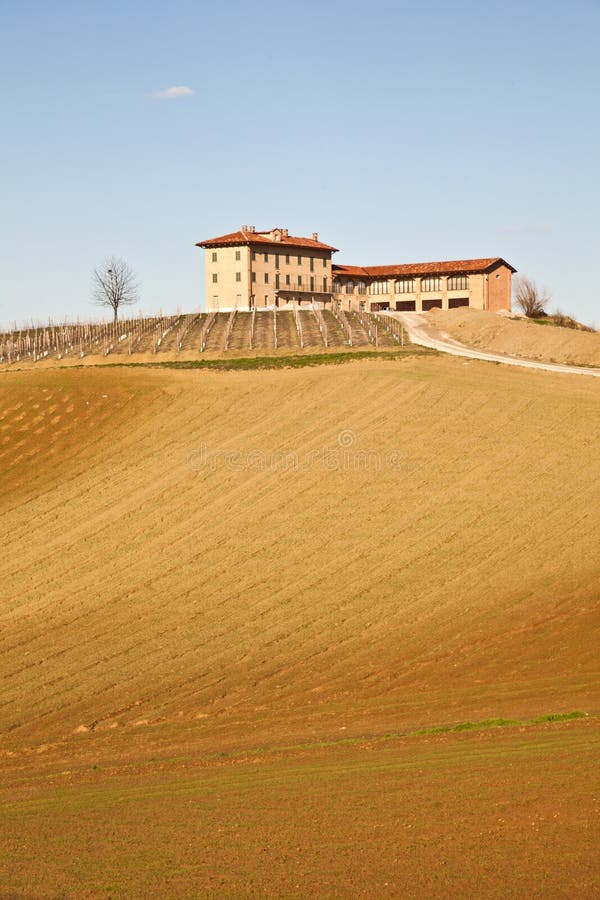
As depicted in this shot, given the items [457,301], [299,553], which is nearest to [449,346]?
[299,553]

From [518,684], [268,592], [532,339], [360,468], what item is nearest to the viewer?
[518,684]

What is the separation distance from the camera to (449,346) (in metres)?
81.1

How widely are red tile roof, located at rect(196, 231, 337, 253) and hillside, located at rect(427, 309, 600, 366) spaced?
119ft

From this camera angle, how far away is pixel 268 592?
107ft

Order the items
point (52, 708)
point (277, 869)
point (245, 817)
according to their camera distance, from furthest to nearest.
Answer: point (52, 708)
point (245, 817)
point (277, 869)

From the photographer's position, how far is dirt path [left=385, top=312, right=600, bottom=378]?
64.3 meters

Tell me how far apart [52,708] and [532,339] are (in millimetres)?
61156

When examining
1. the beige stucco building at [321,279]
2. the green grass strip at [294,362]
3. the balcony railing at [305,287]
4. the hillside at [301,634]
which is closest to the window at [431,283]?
the beige stucco building at [321,279]

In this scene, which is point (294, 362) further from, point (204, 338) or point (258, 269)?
point (258, 269)

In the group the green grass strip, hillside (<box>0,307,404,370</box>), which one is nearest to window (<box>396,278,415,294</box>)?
hillside (<box>0,307,404,370</box>)

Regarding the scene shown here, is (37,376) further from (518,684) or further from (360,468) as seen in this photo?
(518,684)

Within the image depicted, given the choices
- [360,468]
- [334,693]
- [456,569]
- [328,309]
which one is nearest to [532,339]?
[328,309]

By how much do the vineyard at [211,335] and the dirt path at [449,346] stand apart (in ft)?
5.53

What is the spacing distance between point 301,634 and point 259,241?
335ft
